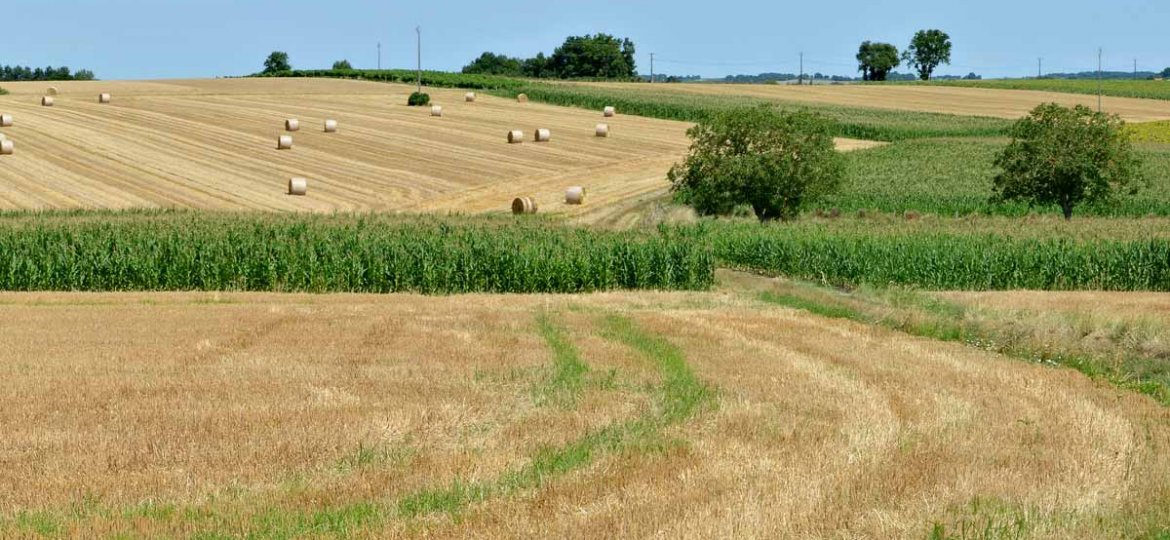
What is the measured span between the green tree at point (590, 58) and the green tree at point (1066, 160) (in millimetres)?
136085

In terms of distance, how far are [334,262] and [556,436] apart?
19510mm

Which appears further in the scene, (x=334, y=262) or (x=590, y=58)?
(x=590, y=58)

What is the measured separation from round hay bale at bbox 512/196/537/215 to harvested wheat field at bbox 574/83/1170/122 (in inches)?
2346

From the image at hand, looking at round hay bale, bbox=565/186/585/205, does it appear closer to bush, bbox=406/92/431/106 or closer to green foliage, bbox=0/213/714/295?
green foliage, bbox=0/213/714/295

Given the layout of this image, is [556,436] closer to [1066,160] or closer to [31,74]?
[1066,160]

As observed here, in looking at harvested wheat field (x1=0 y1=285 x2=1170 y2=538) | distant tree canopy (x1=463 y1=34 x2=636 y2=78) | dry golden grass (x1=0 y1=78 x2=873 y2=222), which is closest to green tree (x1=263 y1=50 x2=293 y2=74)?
distant tree canopy (x1=463 y1=34 x2=636 y2=78)

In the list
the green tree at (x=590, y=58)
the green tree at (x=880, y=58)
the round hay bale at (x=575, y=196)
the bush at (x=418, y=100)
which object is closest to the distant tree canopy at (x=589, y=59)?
the green tree at (x=590, y=58)

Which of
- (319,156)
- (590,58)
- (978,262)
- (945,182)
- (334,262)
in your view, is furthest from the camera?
(590,58)

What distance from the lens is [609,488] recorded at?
39.7 ft

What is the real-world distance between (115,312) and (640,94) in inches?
3096

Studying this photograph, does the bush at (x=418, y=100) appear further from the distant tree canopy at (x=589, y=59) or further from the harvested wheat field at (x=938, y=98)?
the distant tree canopy at (x=589, y=59)

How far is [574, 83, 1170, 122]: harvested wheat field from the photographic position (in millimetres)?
103312

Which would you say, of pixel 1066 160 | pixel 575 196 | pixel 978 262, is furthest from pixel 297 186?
pixel 1066 160

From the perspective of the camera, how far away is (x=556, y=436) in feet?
46.9
